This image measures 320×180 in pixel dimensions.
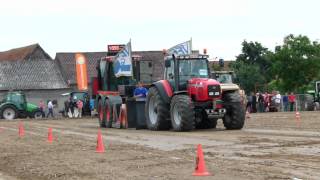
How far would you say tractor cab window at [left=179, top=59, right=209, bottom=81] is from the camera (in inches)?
829

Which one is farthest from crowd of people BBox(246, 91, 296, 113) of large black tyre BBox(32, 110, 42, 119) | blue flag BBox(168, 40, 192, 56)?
blue flag BBox(168, 40, 192, 56)

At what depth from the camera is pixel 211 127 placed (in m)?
22.8

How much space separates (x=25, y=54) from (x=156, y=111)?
60610 millimetres

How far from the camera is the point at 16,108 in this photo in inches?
1790

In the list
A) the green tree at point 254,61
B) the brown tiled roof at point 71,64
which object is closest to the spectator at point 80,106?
the brown tiled roof at point 71,64

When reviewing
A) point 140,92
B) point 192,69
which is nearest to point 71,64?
point 140,92

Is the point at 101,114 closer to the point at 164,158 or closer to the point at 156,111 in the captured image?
the point at 156,111

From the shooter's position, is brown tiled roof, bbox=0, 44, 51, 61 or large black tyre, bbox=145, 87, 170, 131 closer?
large black tyre, bbox=145, 87, 170, 131

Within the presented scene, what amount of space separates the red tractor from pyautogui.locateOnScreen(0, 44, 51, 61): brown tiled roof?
2277 inches

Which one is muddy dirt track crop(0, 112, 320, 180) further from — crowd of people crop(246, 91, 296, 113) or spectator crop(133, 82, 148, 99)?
crowd of people crop(246, 91, 296, 113)

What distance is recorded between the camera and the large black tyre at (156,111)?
21.5 metres

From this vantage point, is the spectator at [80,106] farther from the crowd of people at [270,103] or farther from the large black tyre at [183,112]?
the large black tyre at [183,112]

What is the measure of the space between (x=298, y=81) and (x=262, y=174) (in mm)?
55313

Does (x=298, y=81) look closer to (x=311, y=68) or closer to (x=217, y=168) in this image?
(x=311, y=68)
